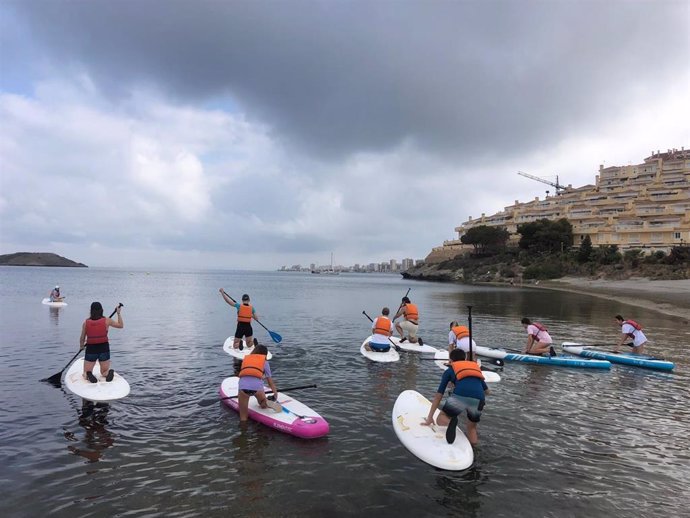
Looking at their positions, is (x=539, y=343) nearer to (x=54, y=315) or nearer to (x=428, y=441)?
(x=428, y=441)

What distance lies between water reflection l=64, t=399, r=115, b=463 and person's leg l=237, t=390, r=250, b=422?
259 centimetres

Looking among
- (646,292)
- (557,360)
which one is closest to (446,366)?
(557,360)

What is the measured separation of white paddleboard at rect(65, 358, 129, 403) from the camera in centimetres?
1039

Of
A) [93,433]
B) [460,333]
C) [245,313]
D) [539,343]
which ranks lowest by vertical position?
[93,433]

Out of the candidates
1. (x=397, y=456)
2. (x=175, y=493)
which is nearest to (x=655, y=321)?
(x=397, y=456)

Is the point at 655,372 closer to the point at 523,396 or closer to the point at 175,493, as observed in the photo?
the point at 523,396

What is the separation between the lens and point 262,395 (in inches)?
374

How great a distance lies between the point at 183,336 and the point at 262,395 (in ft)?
46.5

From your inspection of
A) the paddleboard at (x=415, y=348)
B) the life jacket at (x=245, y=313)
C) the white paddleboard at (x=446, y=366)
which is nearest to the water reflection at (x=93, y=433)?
the life jacket at (x=245, y=313)

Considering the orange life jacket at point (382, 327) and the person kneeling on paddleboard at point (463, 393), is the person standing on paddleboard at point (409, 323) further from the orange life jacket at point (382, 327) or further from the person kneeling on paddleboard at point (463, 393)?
the person kneeling on paddleboard at point (463, 393)

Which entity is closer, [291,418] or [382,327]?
[291,418]

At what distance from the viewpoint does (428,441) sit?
26.3 ft

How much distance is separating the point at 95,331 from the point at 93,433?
2898 mm

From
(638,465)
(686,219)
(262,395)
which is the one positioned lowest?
(638,465)
